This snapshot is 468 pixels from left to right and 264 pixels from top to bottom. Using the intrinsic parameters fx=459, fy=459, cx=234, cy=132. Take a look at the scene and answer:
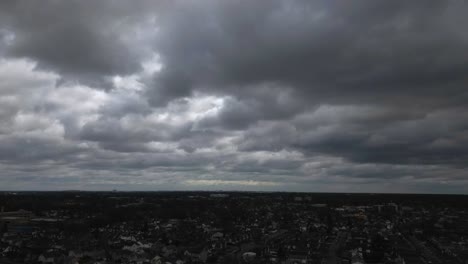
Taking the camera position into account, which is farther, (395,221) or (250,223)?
(395,221)

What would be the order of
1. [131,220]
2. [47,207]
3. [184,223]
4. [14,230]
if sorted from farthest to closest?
[47,207] < [131,220] < [184,223] < [14,230]

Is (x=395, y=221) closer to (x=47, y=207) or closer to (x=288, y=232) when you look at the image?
(x=288, y=232)

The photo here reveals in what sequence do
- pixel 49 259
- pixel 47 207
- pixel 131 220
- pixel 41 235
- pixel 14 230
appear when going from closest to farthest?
pixel 49 259
pixel 41 235
pixel 14 230
pixel 131 220
pixel 47 207

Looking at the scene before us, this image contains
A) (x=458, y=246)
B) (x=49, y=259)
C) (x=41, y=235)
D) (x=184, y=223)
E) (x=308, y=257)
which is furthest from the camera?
(x=184, y=223)

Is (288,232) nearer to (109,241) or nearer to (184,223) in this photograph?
(184,223)

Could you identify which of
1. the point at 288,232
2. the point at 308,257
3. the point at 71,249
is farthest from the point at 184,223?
the point at 308,257

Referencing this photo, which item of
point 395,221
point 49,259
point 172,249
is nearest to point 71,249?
point 49,259

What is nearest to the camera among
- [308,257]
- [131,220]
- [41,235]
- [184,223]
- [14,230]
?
[308,257]

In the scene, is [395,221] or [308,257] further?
[395,221]

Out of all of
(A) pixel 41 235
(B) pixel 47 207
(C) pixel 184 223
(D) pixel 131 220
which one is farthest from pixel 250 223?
(B) pixel 47 207
